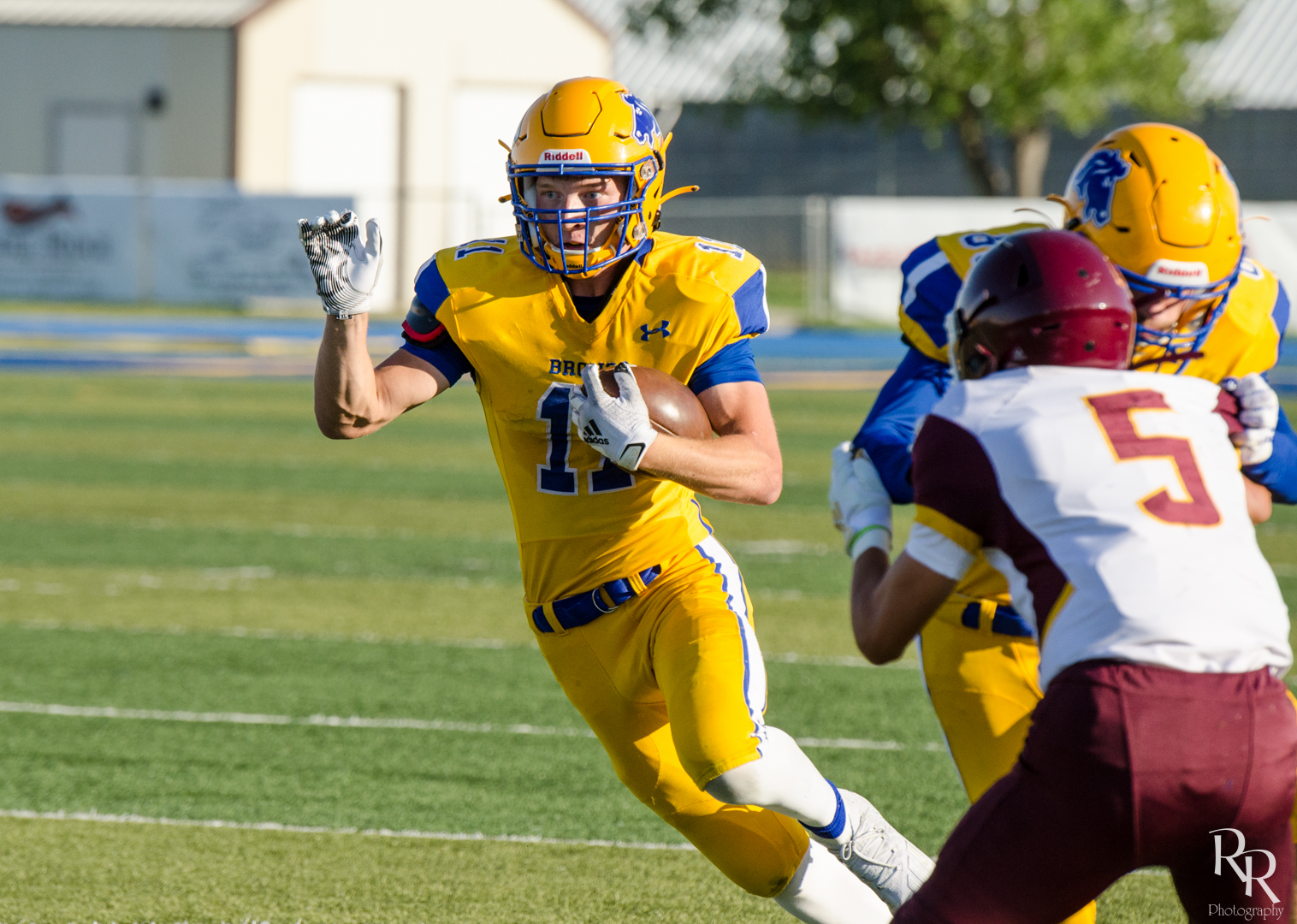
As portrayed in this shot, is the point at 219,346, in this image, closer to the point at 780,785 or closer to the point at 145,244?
the point at 145,244

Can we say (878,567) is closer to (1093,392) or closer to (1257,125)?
(1093,392)

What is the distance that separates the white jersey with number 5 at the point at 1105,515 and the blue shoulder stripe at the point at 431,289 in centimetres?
149

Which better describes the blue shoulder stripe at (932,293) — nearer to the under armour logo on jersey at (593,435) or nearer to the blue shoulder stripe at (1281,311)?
the blue shoulder stripe at (1281,311)

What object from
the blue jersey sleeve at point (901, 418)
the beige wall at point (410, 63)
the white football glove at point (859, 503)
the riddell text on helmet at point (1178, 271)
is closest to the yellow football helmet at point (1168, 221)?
the riddell text on helmet at point (1178, 271)

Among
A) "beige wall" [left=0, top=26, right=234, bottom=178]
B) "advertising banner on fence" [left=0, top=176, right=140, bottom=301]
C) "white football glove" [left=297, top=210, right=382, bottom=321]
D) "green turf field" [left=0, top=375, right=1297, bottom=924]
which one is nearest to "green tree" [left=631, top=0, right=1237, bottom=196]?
"beige wall" [left=0, top=26, right=234, bottom=178]

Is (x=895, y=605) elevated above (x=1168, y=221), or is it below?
below

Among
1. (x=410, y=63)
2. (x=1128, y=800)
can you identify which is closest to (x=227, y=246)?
(x=410, y=63)

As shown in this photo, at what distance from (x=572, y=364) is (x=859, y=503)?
0.89 meters

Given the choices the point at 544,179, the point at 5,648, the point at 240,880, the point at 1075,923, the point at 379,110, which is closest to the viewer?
the point at 1075,923

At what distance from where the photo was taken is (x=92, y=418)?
45.6 ft

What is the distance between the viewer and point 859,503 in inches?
111

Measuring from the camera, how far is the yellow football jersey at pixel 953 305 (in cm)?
327

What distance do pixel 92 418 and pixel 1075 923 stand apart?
12400 mm

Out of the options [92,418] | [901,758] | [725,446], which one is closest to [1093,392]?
[725,446]
